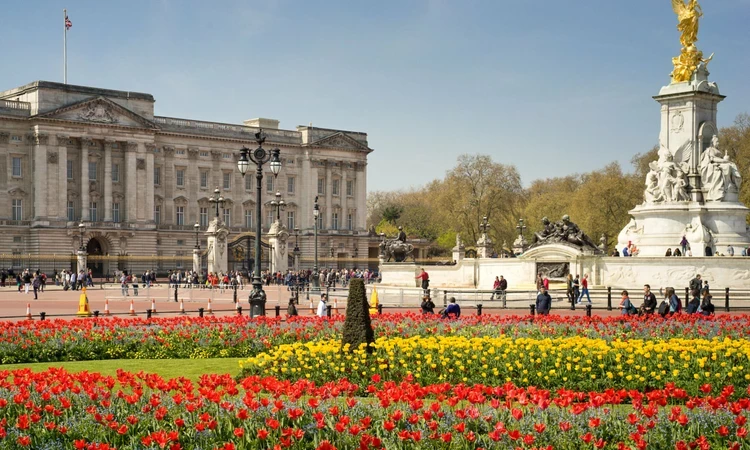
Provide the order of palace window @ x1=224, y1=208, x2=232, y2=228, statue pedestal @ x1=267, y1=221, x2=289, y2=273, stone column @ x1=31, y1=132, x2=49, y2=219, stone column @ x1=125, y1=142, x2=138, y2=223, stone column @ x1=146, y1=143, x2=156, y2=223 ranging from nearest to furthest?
statue pedestal @ x1=267, y1=221, x2=289, y2=273, stone column @ x1=31, y1=132, x2=49, y2=219, stone column @ x1=125, y1=142, x2=138, y2=223, stone column @ x1=146, y1=143, x2=156, y2=223, palace window @ x1=224, y1=208, x2=232, y2=228

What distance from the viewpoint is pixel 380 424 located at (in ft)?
31.5

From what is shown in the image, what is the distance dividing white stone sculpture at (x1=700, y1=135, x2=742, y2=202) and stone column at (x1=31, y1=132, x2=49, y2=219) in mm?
57403

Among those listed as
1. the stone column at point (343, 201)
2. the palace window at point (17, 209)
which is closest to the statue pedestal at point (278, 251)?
the palace window at point (17, 209)

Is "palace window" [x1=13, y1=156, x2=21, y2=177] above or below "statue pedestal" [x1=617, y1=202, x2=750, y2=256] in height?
above

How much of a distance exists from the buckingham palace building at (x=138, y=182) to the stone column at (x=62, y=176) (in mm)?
83

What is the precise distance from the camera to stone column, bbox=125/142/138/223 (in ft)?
285

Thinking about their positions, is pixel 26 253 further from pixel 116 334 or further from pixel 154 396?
pixel 154 396

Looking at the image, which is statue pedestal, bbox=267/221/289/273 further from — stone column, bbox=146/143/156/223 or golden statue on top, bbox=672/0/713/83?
golden statue on top, bbox=672/0/713/83

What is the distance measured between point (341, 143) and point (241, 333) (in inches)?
3238

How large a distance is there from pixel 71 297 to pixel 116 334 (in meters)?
30.6

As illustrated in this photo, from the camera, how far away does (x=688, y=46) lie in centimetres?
4197

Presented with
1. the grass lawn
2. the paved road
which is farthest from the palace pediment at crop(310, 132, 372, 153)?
the grass lawn

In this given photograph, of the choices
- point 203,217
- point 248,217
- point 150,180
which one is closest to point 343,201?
point 248,217

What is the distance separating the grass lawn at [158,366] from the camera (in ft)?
55.1
